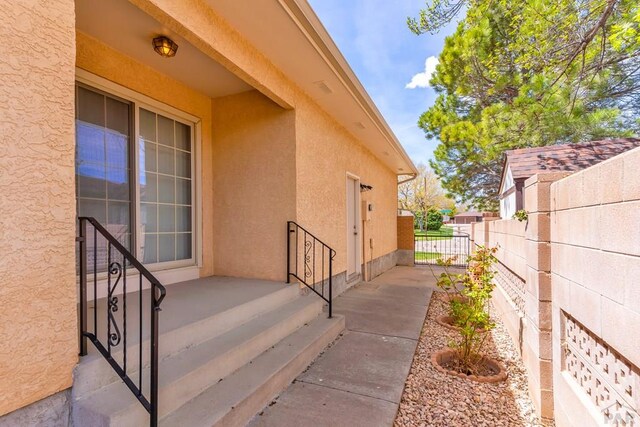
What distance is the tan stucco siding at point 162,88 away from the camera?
10.9 ft

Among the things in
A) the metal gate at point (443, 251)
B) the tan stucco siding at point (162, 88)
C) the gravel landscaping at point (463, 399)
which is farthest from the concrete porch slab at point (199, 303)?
the metal gate at point (443, 251)

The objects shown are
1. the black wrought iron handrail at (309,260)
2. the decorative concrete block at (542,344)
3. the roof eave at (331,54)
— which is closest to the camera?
the decorative concrete block at (542,344)

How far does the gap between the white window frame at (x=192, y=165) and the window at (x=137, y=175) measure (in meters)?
0.02

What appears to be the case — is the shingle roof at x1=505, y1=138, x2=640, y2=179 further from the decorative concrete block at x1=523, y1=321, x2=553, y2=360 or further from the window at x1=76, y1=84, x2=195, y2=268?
the window at x1=76, y1=84, x2=195, y2=268

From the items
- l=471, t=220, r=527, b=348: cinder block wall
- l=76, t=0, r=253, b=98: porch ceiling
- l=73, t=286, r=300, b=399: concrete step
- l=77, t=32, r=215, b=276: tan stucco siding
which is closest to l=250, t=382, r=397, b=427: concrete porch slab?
l=73, t=286, r=300, b=399: concrete step

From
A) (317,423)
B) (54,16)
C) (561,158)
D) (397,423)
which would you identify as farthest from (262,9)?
(561,158)

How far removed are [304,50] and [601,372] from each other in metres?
3.75

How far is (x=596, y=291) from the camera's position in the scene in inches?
69.8

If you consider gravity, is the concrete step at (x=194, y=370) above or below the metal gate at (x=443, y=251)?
above

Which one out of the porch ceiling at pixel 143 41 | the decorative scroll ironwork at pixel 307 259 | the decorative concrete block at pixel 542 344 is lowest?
the decorative concrete block at pixel 542 344

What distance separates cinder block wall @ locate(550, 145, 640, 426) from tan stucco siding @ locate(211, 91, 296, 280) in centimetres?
307

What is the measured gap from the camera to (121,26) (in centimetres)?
313

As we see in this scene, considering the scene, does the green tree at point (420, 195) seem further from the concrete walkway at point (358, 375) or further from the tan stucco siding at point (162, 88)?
the tan stucco siding at point (162, 88)

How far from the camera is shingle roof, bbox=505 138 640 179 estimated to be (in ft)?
15.6
